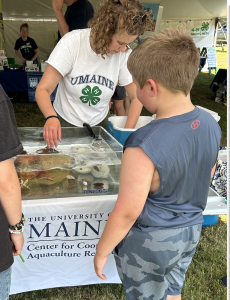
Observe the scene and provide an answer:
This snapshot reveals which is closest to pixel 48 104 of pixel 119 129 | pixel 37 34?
pixel 119 129

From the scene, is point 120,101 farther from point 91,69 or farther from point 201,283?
point 201,283

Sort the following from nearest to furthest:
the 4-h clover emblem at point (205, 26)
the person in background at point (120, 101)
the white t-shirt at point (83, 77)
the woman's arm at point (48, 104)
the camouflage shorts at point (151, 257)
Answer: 1. the camouflage shorts at point (151, 257)
2. the woman's arm at point (48, 104)
3. the white t-shirt at point (83, 77)
4. the person in background at point (120, 101)
5. the 4-h clover emblem at point (205, 26)

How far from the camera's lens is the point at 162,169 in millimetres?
850

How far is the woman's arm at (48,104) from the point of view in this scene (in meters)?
1.43

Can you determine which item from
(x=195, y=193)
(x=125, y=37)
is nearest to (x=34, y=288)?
(x=195, y=193)

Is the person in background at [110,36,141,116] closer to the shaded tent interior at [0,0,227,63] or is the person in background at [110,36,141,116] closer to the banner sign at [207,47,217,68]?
the shaded tent interior at [0,0,227,63]

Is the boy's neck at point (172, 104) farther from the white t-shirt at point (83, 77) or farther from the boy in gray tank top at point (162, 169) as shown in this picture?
the white t-shirt at point (83, 77)

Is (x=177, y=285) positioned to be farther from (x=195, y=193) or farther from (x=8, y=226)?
(x=8, y=226)

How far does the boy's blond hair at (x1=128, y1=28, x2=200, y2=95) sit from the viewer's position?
819mm

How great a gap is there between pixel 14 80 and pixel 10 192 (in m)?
5.93

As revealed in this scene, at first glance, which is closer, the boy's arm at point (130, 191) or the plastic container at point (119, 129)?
the boy's arm at point (130, 191)

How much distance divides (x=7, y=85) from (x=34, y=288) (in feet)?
18.4

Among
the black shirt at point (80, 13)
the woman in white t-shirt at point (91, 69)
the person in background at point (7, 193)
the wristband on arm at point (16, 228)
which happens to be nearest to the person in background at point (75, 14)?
the black shirt at point (80, 13)

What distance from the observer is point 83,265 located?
1543 millimetres
